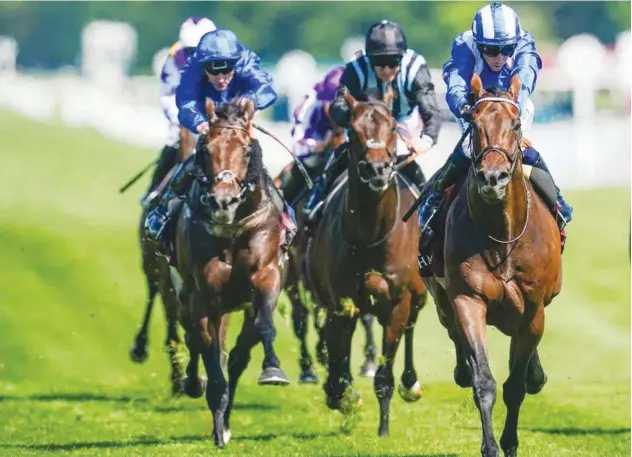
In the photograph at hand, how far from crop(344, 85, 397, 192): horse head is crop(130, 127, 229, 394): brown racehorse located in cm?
205

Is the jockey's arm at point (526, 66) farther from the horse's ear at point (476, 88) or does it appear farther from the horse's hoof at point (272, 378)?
the horse's hoof at point (272, 378)

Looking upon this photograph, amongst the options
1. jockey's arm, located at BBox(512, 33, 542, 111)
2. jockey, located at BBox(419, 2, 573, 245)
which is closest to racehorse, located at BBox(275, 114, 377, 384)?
jockey, located at BBox(419, 2, 573, 245)

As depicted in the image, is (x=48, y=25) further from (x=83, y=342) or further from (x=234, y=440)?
(x=234, y=440)

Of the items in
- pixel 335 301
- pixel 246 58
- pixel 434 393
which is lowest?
pixel 434 393

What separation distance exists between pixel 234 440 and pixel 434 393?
4.48 m

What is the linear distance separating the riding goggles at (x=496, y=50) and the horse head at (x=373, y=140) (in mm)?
991

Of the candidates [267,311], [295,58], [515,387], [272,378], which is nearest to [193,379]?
[267,311]

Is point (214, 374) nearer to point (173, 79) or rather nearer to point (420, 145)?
point (420, 145)

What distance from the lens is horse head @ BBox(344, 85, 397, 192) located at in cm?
1126

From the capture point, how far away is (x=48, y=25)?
79.5m

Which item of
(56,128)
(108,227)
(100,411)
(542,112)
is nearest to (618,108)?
(542,112)

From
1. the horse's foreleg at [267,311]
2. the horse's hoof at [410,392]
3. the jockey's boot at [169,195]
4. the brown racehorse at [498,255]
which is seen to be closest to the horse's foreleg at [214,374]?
the horse's foreleg at [267,311]

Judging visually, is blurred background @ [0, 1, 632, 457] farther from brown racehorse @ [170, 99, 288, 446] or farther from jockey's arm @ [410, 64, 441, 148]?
jockey's arm @ [410, 64, 441, 148]

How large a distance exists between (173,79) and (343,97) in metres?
3.18
